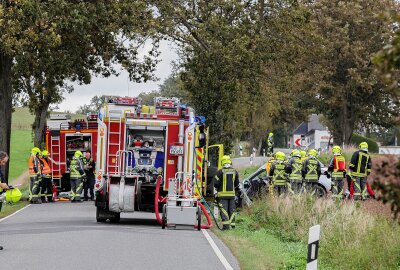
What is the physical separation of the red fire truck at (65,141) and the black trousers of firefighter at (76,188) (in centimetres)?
178

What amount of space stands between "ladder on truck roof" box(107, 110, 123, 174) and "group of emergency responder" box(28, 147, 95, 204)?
844 cm

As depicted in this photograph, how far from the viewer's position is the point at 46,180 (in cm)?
3106

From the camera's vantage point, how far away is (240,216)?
2362 cm

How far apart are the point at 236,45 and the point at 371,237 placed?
22.9 m

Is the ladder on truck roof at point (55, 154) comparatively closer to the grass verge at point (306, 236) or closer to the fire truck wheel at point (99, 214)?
the grass verge at point (306, 236)

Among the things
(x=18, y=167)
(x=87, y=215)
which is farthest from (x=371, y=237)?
(x=18, y=167)

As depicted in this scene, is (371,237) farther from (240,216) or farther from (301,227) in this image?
(240,216)

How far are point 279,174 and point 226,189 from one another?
15.8 feet

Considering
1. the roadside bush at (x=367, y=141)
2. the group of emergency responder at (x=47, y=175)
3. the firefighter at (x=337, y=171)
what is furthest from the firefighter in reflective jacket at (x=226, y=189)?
the roadside bush at (x=367, y=141)

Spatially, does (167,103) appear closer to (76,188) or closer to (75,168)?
(75,168)

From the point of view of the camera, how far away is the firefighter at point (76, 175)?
99.9 feet

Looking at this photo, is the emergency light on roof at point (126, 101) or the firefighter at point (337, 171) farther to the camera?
the firefighter at point (337, 171)

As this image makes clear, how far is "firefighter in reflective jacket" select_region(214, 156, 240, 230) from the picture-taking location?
2011 centimetres

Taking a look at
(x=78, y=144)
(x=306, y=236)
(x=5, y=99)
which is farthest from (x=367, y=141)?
(x=306, y=236)
